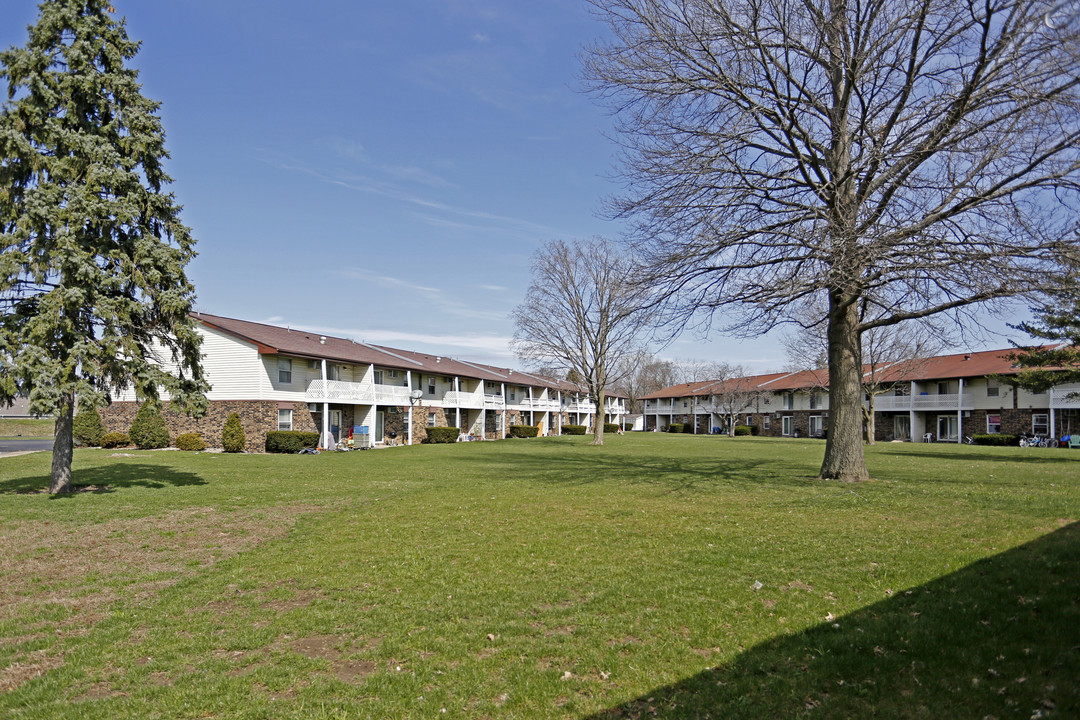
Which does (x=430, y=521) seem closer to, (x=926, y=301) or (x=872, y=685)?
(x=872, y=685)

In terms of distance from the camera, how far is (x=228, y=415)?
106 ft

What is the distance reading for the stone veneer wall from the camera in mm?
32062

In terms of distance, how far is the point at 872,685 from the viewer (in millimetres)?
4426

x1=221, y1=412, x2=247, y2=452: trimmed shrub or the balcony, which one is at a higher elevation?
the balcony

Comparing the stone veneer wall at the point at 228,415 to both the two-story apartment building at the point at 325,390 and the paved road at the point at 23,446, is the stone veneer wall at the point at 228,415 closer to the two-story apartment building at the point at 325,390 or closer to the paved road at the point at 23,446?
the two-story apartment building at the point at 325,390

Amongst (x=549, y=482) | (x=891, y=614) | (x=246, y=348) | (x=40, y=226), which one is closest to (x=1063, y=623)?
(x=891, y=614)

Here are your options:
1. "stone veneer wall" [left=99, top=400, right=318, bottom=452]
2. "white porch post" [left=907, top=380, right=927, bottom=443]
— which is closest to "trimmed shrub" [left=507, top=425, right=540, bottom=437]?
"stone veneer wall" [left=99, top=400, right=318, bottom=452]

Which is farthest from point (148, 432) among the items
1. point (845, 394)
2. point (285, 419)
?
point (845, 394)

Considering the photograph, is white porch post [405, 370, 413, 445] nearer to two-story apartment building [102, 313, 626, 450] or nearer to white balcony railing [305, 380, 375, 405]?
two-story apartment building [102, 313, 626, 450]

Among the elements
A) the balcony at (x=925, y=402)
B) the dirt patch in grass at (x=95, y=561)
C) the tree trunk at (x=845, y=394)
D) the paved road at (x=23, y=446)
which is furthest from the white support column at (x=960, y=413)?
the paved road at (x=23, y=446)

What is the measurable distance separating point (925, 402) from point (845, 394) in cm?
4234

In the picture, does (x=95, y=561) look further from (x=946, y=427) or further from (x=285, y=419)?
(x=946, y=427)

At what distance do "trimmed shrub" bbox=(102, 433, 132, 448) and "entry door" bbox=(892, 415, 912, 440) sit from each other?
179 feet

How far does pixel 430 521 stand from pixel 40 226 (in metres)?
10.3
